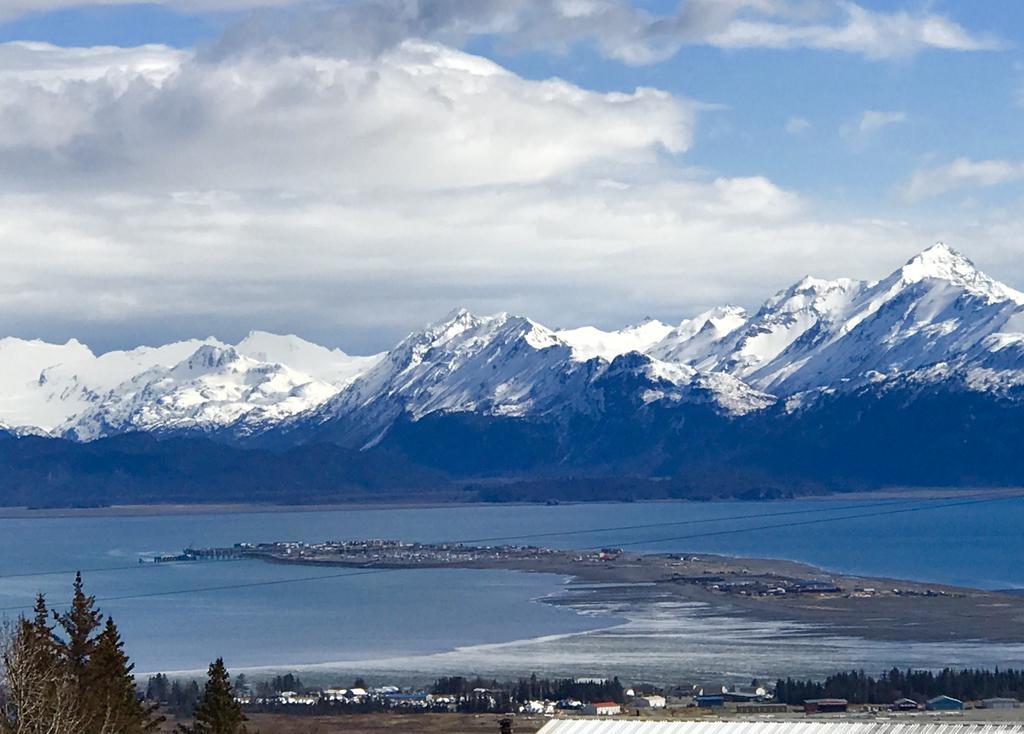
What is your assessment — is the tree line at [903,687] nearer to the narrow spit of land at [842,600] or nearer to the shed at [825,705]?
the shed at [825,705]

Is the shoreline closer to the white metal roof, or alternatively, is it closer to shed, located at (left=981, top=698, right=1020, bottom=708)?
shed, located at (left=981, top=698, right=1020, bottom=708)

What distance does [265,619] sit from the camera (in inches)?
6088

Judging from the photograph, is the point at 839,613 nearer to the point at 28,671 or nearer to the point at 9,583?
the point at 9,583

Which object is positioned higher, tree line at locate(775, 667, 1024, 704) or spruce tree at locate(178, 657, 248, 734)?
spruce tree at locate(178, 657, 248, 734)

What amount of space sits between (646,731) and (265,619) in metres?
118

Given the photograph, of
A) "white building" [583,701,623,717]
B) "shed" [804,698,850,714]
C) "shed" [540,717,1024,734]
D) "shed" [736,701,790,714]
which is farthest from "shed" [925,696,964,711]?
"shed" [540,717,1024,734]

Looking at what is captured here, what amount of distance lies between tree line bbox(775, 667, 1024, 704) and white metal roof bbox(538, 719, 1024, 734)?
5721 cm

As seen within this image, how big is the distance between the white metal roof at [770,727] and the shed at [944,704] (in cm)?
5591

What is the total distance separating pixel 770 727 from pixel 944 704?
58.7 m

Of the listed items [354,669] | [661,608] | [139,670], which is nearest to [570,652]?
[354,669]

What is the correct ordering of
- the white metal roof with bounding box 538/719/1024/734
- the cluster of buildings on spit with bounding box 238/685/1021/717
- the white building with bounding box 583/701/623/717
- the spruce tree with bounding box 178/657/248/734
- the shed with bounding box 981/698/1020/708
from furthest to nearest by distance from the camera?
the shed with bounding box 981/698/1020/708 < the cluster of buildings on spit with bounding box 238/685/1021/717 < the white building with bounding box 583/701/623/717 < the spruce tree with bounding box 178/657/248/734 < the white metal roof with bounding box 538/719/1024/734

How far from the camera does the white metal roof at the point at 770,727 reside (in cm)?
3700

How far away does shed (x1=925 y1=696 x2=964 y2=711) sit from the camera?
93406 mm

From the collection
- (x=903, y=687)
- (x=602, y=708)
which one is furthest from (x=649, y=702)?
(x=903, y=687)
